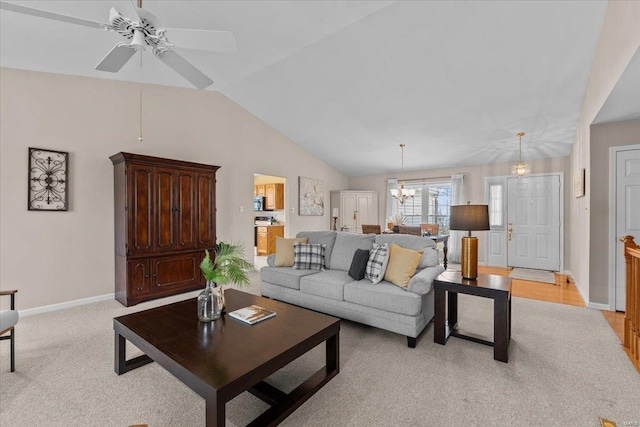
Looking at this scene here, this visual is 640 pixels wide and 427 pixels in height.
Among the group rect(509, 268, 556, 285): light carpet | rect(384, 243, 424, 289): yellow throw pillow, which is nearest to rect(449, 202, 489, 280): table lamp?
rect(384, 243, 424, 289): yellow throw pillow

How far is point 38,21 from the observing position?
2523 millimetres

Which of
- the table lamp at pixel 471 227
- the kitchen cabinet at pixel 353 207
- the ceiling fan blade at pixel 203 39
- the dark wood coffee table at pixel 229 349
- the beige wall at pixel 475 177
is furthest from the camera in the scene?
the kitchen cabinet at pixel 353 207

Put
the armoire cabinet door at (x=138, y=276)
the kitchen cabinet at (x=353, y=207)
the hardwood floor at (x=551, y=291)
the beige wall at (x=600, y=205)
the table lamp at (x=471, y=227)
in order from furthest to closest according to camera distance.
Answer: the kitchen cabinet at (x=353, y=207), the hardwood floor at (x=551, y=291), the armoire cabinet door at (x=138, y=276), the beige wall at (x=600, y=205), the table lamp at (x=471, y=227)

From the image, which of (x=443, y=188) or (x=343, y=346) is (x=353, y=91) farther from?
(x=443, y=188)

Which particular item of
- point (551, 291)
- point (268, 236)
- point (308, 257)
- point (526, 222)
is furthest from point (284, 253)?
point (526, 222)

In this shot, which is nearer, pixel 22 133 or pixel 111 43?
pixel 111 43

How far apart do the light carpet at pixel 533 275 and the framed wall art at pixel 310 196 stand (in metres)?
4.34

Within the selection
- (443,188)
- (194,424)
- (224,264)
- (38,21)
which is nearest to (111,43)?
(38,21)

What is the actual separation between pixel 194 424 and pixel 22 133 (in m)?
3.89

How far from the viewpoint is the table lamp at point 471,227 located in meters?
2.71

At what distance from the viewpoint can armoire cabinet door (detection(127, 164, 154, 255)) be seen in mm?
3803

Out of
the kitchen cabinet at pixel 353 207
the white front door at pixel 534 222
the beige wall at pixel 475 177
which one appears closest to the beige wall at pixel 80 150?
the kitchen cabinet at pixel 353 207

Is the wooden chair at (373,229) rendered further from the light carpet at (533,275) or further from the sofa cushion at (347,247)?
the light carpet at (533,275)

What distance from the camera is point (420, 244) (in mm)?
3219
